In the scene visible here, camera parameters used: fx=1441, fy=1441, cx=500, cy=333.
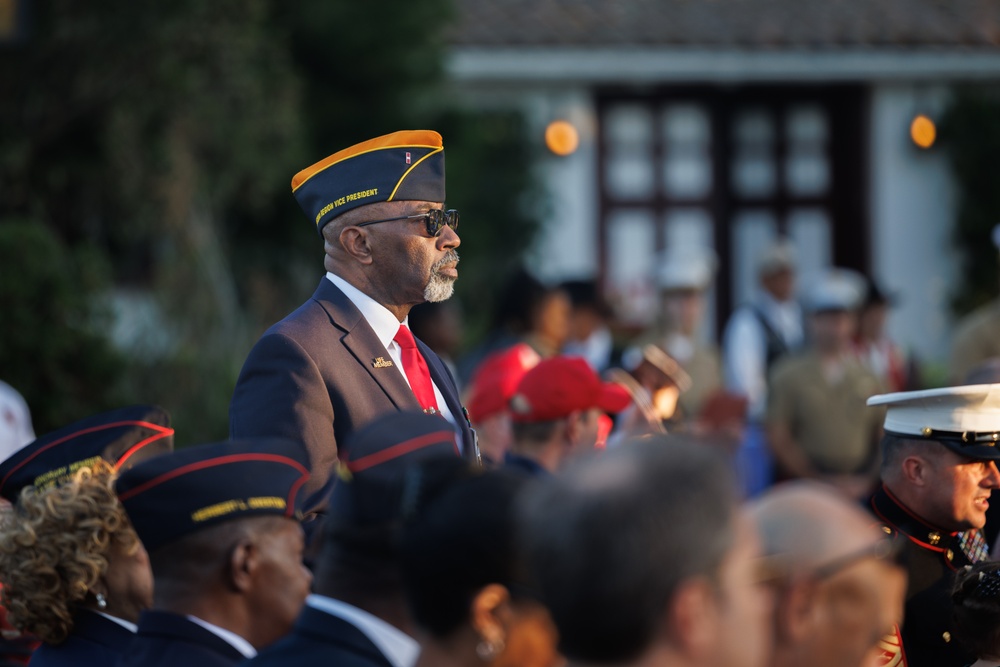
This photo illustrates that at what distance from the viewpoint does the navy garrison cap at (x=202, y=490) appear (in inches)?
111

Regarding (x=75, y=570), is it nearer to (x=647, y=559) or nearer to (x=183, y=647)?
(x=183, y=647)

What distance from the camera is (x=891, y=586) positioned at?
93.4 inches

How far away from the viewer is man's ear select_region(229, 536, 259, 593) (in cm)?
282

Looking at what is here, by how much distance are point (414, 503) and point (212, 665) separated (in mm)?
801

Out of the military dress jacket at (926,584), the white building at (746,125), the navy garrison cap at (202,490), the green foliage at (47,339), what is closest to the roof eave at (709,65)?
the white building at (746,125)

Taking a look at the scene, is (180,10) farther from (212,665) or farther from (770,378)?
(212,665)

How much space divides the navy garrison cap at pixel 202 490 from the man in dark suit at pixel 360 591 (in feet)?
1.14

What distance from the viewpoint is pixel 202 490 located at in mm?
2844

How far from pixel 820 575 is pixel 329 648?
858 mm

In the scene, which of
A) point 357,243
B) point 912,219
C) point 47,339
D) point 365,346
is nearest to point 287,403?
point 365,346

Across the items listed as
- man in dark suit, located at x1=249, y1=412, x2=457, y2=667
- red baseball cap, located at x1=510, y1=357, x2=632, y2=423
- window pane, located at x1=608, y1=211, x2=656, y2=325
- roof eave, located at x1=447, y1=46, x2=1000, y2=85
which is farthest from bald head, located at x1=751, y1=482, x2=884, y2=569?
window pane, located at x1=608, y1=211, x2=656, y2=325

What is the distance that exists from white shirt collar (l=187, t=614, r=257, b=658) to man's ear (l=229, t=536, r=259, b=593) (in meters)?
0.09

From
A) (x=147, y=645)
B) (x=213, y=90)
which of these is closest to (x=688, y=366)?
(x=213, y=90)

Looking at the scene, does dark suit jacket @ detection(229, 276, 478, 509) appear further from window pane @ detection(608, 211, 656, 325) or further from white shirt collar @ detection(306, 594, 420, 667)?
window pane @ detection(608, 211, 656, 325)
